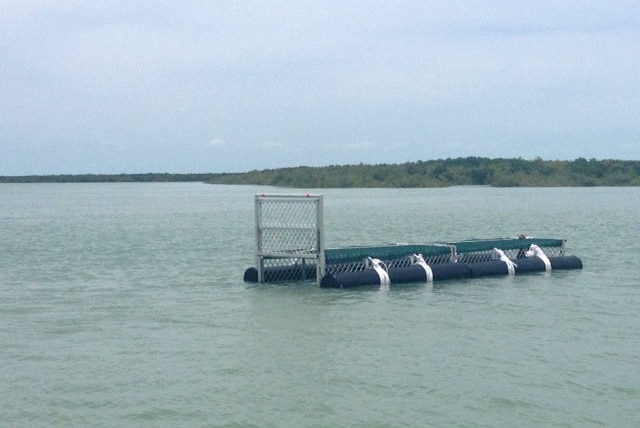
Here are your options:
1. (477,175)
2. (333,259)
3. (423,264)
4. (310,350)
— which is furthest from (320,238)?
(477,175)

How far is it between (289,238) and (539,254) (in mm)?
7950

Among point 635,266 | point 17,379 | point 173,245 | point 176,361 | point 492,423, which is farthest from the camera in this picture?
point 173,245

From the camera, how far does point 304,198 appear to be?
77.7 ft

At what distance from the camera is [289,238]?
2436cm

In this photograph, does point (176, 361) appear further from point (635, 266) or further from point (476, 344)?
point (635, 266)

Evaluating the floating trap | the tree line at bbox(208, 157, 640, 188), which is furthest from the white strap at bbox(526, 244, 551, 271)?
the tree line at bbox(208, 157, 640, 188)

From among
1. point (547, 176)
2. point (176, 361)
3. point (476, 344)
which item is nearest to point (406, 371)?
point (476, 344)

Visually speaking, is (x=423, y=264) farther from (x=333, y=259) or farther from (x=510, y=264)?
(x=510, y=264)

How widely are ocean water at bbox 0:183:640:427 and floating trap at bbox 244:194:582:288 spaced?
485 mm

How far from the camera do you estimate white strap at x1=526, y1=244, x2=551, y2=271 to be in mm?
27297

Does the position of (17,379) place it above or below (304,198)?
below

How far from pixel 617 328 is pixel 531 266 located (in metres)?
8.19

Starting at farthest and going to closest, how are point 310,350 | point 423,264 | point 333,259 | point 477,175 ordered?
1. point 477,175
2. point 423,264
3. point 333,259
4. point 310,350

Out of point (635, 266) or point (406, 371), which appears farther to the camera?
point (635, 266)
